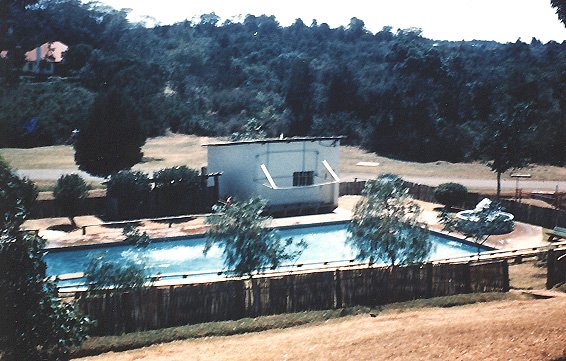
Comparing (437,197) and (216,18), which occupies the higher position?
(216,18)

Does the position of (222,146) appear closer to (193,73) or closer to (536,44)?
(193,73)

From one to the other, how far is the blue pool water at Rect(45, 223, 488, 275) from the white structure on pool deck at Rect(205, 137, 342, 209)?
3.42 meters

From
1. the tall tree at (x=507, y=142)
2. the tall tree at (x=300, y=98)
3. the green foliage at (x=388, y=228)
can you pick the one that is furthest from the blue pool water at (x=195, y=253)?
the tall tree at (x=300, y=98)

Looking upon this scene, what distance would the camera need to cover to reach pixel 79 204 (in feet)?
98.1

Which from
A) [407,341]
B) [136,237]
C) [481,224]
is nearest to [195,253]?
[136,237]

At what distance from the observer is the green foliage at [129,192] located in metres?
29.5

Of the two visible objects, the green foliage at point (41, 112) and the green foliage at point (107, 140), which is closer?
the green foliage at point (107, 140)

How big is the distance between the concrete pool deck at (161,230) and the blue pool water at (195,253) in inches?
17.5

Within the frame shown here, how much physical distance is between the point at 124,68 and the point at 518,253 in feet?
166

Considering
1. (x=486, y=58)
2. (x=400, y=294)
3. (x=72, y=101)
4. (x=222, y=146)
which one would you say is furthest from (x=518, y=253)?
(x=486, y=58)

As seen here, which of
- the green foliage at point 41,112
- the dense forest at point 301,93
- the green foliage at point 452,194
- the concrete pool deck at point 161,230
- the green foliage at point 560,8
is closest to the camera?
the green foliage at point 560,8

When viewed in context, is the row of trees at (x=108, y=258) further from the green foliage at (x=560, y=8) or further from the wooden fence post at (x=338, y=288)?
the green foliage at (x=560, y=8)

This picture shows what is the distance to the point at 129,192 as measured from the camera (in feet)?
97.1

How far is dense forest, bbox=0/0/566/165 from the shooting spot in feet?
171
